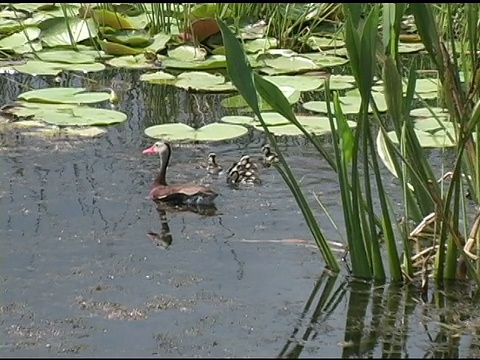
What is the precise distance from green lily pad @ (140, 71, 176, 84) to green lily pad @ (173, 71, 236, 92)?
5cm

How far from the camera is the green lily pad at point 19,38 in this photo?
647cm

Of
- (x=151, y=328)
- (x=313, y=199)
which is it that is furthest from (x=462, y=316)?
(x=313, y=199)

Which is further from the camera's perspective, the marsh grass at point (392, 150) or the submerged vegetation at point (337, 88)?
the submerged vegetation at point (337, 88)

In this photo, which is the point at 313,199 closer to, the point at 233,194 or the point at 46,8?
the point at 233,194

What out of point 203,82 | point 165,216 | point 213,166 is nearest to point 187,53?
point 203,82

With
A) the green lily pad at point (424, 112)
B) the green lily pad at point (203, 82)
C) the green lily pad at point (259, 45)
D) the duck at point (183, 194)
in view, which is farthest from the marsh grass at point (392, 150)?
the green lily pad at point (259, 45)

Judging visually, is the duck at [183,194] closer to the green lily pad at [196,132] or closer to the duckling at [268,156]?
the duckling at [268,156]

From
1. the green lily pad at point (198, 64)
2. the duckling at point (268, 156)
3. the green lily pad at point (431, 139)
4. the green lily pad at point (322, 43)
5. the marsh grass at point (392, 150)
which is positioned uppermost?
the marsh grass at point (392, 150)

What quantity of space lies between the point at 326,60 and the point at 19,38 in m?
1.87

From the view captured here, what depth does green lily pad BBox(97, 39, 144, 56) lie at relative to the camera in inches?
254

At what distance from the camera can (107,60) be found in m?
6.35

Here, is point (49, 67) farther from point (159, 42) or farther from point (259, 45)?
point (259, 45)

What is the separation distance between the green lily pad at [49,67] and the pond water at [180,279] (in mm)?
1297

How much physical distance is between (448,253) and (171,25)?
4.32 m
